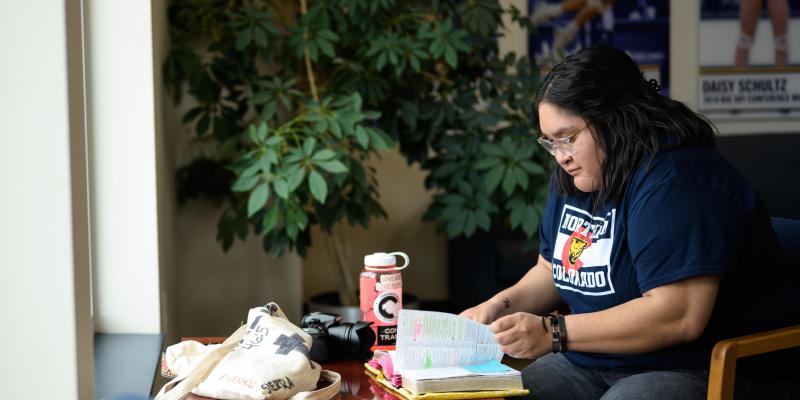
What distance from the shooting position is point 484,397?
1.43 meters

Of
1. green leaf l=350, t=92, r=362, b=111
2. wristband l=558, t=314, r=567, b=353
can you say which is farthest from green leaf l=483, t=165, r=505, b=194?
wristband l=558, t=314, r=567, b=353

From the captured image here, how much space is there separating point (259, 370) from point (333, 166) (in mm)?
1572

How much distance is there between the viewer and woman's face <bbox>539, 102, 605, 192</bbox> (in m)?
1.78

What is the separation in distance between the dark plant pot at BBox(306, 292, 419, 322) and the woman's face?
67.9 inches

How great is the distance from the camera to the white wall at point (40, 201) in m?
1.19

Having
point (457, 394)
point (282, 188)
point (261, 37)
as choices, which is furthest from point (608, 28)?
point (457, 394)

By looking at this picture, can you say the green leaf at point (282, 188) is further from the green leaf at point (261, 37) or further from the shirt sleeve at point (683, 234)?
the shirt sleeve at point (683, 234)

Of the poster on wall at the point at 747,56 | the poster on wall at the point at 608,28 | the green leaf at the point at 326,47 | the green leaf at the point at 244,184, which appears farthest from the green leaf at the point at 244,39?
the poster on wall at the point at 747,56

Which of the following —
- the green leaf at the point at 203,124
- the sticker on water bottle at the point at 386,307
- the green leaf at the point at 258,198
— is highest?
the green leaf at the point at 203,124

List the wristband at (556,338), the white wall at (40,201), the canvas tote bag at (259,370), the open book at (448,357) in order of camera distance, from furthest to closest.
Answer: the wristband at (556,338), the open book at (448,357), the canvas tote bag at (259,370), the white wall at (40,201)

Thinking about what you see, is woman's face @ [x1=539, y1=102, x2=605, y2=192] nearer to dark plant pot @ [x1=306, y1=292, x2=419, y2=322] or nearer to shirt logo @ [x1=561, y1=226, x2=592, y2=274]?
shirt logo @ [x1=561, y1=226, x2=592, y2=274]

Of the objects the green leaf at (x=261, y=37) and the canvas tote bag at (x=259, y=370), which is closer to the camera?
the canvas tote bag at (x=259, y=370)

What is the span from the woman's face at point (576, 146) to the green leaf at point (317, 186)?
45.2 inches

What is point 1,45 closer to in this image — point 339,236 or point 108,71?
point 108,71
